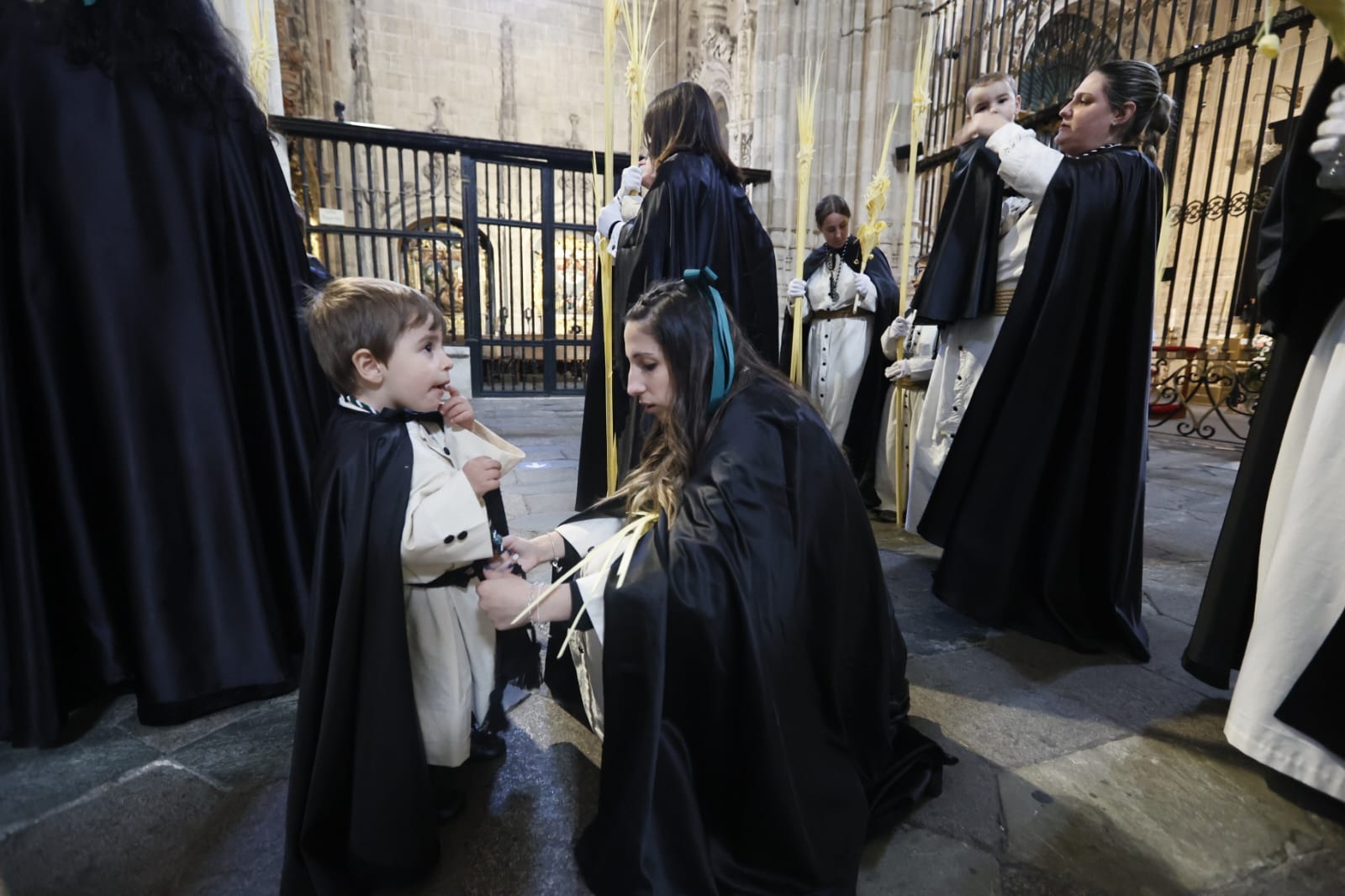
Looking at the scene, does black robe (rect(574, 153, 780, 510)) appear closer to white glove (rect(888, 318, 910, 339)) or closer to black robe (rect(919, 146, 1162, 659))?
white glove (rect(888, 318, 910, 339))

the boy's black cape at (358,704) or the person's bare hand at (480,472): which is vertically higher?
the person's bare hand at (480,472)

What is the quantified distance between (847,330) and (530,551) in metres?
3.35

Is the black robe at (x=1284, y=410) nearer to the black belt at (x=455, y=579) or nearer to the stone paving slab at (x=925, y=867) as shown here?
the stone paving slab at (x=925, y=867)

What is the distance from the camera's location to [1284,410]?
170 centimetres

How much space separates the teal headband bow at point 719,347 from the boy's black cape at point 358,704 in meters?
0.67

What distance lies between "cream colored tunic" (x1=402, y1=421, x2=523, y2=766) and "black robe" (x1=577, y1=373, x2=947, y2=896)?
35 centimetres

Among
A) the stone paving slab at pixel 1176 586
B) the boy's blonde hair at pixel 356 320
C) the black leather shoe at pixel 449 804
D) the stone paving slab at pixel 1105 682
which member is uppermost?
the boy's blonde hair at pixel 356 320

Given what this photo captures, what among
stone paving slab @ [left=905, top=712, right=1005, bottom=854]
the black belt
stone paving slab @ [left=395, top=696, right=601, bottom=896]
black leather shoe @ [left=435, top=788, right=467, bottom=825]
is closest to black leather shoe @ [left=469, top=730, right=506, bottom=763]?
stone paving slab @ [left=395, top=696, right=601, bottom=896]

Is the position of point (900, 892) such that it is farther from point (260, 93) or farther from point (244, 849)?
point (260, 93)

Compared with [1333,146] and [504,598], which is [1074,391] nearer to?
[1333,146]

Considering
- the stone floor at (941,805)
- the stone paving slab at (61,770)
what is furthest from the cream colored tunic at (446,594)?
the stone paving slab at (61,770)

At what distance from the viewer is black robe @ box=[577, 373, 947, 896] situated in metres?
1.19

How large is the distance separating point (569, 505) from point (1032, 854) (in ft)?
10.0

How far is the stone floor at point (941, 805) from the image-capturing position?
1.35 metres
